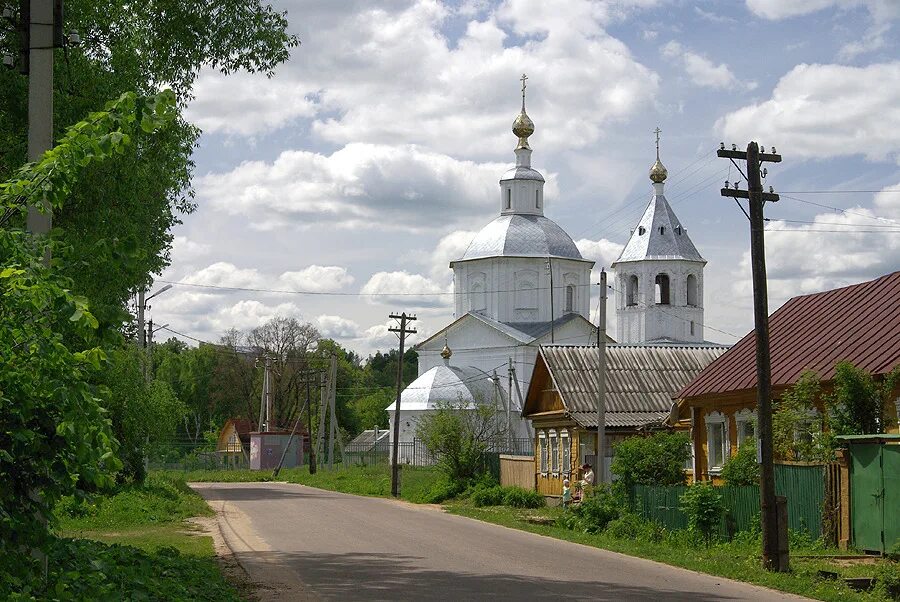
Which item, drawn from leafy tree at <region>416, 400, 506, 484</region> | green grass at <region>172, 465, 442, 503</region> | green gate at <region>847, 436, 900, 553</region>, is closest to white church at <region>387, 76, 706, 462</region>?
green grass at <region>172, 465, 442, 503</region>

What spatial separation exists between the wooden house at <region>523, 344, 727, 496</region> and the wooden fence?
45 centimetres

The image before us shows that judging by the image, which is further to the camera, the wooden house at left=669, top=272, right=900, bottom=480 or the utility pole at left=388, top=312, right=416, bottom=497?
the utility pole at left=388, top=312, right=416, bottom=497

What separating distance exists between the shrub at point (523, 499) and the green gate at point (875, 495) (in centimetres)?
1767

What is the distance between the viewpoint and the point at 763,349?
17.3m

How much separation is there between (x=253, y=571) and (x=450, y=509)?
1836 cm

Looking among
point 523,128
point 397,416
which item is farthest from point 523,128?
point 397,416

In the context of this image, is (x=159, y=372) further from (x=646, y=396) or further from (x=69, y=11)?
(x=69, y=11)

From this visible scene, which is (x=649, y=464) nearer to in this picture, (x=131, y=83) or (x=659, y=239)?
(x=131, y=83)

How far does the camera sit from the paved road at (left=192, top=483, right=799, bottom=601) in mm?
14195

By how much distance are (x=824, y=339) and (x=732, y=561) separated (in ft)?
26.2

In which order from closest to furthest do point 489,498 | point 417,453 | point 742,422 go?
point 742,422 → point 489,498 → point 417,453

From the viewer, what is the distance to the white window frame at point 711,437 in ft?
90.3

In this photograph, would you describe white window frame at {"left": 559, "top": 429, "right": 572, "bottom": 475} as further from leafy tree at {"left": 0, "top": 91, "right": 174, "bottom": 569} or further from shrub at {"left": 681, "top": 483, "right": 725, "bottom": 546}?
leafy tree at {"left": 0, "top": 91, "right": 174, "bottom": 569}

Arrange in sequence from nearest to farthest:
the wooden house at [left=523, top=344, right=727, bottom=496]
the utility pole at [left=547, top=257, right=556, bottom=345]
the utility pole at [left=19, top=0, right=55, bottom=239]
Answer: the utility pole at [left=19, top=0, right=55, bottom=239] < the wooden house at [left=523, top=344, right=727, bottom=496] < the utility pole at [left=547, top=257, right=556, bottom=345]
